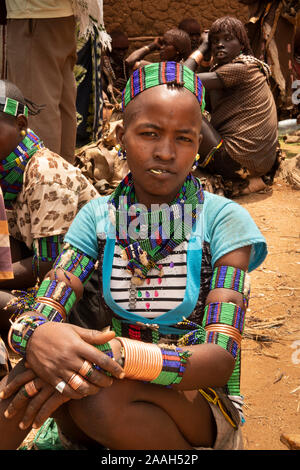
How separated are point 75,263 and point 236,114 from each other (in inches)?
153

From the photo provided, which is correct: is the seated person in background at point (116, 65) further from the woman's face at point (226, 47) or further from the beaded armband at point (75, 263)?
the beaded armband at point (75, 263)

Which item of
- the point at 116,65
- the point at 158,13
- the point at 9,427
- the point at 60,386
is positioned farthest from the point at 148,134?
the point at 158,13

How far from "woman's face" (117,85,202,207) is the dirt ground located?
3.52ft

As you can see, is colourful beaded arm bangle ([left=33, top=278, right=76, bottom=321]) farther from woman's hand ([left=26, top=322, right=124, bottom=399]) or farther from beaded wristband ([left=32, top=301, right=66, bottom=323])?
woman's hand ([left=26, top=322, right=124, bottom=399])

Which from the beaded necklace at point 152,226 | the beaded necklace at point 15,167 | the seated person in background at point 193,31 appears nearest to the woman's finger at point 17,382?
the beaded necklace at point 152,226

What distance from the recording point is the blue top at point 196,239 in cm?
175

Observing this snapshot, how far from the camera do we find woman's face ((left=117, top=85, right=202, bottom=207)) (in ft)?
5.80

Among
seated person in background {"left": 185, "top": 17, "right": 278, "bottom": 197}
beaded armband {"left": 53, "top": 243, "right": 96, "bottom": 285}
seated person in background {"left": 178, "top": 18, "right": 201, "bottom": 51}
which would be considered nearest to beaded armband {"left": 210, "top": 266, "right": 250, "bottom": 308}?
beaded armband {"left": 53, "top": 243, "right": 96, "bottom": 285}

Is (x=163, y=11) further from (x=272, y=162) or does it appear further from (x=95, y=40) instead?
(x=272, y=162)

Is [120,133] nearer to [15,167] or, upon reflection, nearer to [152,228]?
[152,228]

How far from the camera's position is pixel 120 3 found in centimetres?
1013

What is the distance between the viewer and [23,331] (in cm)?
160

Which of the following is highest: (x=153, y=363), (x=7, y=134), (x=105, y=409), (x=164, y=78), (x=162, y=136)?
(x=164, y=78)

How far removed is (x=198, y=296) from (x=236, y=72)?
3.80 meters
